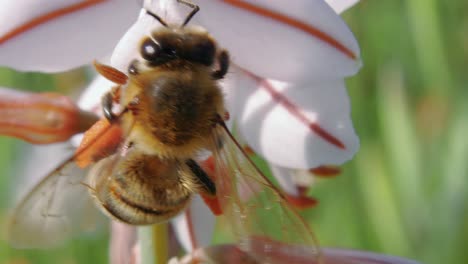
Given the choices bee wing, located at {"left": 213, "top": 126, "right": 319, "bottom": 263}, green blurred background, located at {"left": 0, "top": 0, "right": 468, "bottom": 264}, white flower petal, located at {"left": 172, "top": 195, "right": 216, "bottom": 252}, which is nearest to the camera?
bee wing, located at {"left": 213, "top": 126, "right": 319, "bottom": 263}

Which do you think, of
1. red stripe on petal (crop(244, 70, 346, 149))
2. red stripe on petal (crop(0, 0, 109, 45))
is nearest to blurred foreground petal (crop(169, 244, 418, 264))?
red stripe on petal (crop(244, 70, 346, 149))

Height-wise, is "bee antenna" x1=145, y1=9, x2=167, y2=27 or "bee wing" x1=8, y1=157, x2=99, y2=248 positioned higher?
"bee antenna" x1=145, y1=9, x2=167, y2=27

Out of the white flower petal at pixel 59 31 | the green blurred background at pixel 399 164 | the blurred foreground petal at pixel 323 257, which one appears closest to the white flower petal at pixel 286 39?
the white flower petal at pixel 59 31

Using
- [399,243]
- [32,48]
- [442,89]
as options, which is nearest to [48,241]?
[32,48]

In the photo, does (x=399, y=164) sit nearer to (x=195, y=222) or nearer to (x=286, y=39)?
(x=195, y=222)

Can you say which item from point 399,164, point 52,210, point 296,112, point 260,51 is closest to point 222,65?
point 260,51

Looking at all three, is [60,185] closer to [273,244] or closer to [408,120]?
[273,244]

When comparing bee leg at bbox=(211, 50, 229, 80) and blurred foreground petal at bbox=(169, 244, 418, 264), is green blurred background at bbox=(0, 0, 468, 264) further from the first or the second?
bee leg at bbox=(211, 50, 229, 80)
